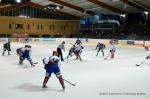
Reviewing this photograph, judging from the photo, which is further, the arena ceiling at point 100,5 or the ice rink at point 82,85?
the arena ceiling at point 100,5

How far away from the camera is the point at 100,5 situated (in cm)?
3133

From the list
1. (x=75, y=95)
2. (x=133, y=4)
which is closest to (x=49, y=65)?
(x=75, y=95)

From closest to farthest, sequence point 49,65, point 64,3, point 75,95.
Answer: point 75,95 < point 49,65 < point 64,3

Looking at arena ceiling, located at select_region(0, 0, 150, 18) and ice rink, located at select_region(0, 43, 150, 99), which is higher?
arena ceiling, located at select_region(0, 0, 150, 18)

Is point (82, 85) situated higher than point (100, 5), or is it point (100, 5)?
point (100, 5)

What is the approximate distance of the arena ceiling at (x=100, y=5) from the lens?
1164 inches

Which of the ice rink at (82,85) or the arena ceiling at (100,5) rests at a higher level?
the arena ceiling at (100,5)

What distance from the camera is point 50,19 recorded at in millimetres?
41156

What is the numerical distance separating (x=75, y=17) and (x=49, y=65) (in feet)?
118

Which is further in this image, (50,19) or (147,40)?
(50,19)

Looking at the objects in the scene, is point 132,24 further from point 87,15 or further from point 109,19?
point 87,15

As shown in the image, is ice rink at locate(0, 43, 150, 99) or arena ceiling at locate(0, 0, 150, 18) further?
arena ceiling at locate(0, 0, 150, 18)

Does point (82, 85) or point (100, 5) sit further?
point (100, 5)

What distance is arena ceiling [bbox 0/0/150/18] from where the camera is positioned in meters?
29.6
